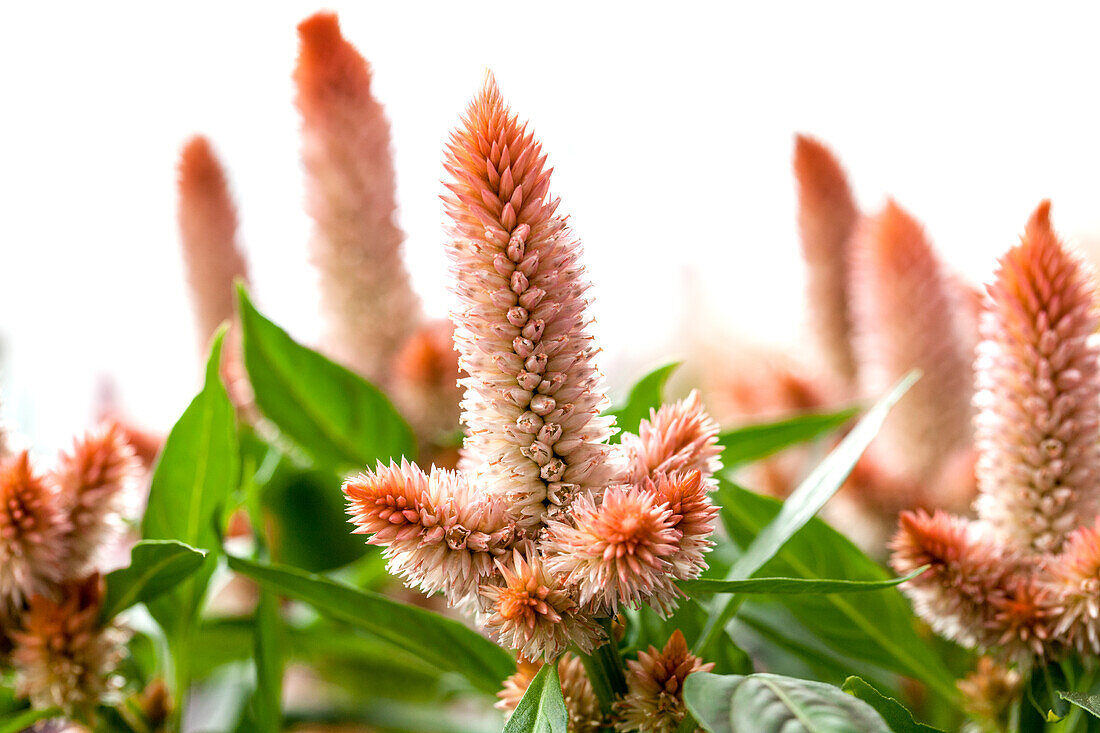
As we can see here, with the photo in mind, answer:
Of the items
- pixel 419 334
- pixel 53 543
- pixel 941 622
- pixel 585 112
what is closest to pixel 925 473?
pixel 941 622

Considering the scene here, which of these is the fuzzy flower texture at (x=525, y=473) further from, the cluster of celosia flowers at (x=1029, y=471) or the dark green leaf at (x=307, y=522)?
the dark green leaf at (x=307, y=522)

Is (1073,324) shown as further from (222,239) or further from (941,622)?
(222,239)

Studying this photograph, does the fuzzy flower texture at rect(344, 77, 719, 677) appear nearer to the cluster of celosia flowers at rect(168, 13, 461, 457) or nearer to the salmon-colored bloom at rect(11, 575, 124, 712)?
the salmon-colored bloom at rect(11, 575, 124, 712)

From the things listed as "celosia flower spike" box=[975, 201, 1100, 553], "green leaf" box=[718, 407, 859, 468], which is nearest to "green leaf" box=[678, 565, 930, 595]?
"celosia flower spike" box=[975, 201, 1100, 553]

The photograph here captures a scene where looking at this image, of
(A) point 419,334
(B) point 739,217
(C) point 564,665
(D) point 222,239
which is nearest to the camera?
(C) point 564,665

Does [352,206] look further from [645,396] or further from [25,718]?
[25,718]

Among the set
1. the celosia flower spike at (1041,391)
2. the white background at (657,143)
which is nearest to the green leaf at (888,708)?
the celosia flower spike at (1041,391)
